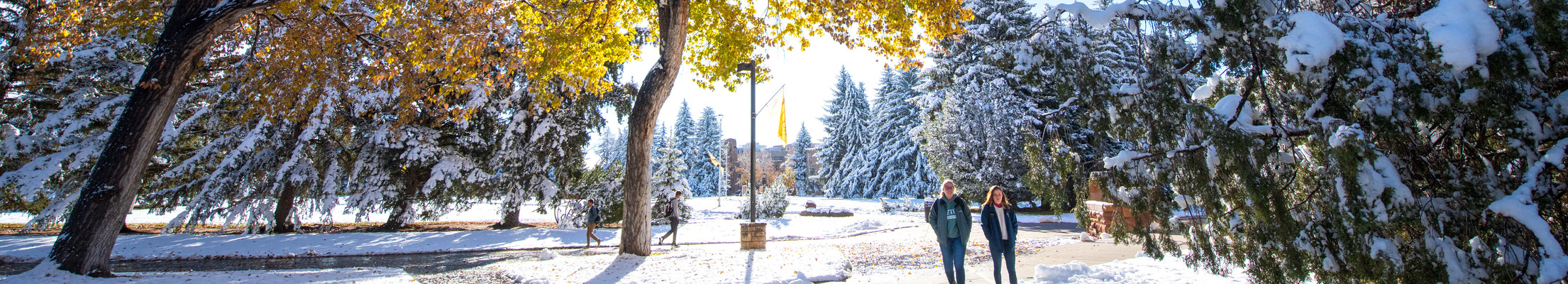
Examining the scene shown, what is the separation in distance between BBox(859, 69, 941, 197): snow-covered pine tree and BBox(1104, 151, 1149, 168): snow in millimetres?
32614

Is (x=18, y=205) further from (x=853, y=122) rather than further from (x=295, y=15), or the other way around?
(x=853, y=122)

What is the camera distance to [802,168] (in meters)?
58.5

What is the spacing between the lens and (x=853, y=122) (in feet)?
147

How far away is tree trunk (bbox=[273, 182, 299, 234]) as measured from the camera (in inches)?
695

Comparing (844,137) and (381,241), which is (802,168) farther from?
(381,241)

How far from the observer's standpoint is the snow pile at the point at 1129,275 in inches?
238

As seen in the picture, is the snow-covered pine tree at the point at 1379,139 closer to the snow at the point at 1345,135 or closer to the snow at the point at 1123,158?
the snow at the point at 1345,135

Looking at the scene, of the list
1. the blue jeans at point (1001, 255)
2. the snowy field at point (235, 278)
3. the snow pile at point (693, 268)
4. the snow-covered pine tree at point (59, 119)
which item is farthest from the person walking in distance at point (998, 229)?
the snow-covered pine tree at point (59, 119)

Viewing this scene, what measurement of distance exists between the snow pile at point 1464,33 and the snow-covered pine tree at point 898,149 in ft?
111

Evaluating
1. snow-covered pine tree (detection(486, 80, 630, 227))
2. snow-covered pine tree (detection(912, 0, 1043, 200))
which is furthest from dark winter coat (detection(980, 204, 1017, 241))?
snow-covered pine tree (detection(912, 0, 1043, 200))

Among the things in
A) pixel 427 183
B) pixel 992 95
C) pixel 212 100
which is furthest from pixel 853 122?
pixel 212 100

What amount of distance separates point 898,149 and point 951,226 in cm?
3396

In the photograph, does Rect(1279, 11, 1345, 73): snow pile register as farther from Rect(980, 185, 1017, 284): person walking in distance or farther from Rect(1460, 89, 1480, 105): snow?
Rect(980, 185, 1017, 284): person walking in distance

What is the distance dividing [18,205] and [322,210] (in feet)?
23.2
